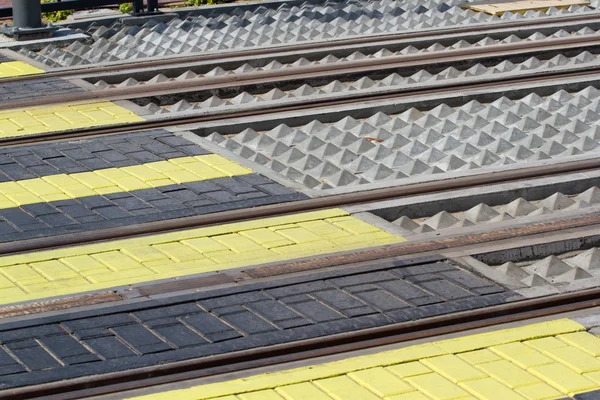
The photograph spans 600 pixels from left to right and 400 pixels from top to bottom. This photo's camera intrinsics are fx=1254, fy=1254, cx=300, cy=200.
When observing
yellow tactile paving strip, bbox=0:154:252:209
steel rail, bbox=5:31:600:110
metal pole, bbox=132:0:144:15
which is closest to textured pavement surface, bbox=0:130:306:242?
yellow tactile paving strip, bbox=0:154:252:209

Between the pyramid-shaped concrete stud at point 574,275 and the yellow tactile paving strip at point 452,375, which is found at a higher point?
the pyramid-shaped concrete stud at point 574,275

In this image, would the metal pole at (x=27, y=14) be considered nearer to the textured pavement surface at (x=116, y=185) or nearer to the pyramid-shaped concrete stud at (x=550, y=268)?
the textured pavement surface at (x=116, y=185)

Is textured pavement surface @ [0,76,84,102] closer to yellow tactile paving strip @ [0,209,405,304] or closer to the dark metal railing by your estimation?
the dark metal railing

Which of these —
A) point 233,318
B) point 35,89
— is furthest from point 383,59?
point 233,318

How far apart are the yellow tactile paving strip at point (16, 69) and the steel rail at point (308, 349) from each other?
7.37m

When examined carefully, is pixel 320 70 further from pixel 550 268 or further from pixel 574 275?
pixel 574 275

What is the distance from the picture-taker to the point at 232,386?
6.13 m

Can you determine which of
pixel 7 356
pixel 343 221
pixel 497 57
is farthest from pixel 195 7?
pixel 7 356

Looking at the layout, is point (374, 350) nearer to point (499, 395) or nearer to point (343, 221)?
point (499, 395)

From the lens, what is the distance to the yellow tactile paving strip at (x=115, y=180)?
922 cm

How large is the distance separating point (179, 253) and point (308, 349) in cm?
167

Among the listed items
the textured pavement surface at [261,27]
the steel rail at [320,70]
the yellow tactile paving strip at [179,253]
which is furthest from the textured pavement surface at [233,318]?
the textured pavement surface at [261,27]

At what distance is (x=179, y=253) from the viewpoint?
796 cm

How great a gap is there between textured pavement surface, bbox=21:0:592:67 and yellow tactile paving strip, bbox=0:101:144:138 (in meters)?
2.17
